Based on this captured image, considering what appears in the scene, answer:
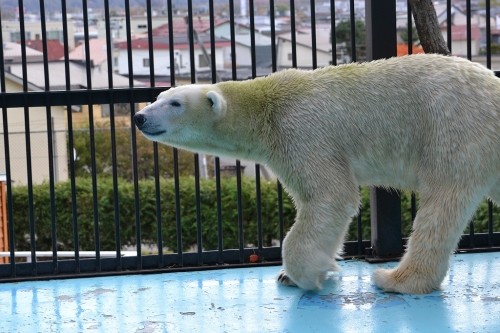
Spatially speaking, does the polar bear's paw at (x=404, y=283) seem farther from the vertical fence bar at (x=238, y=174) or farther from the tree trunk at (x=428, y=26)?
the tree trunk at (x=428, y=26)

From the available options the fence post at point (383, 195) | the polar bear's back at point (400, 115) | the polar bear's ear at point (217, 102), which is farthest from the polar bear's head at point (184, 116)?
the fence post at point (383, 195)

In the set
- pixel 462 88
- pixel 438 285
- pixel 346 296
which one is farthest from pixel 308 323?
pixel 462 88

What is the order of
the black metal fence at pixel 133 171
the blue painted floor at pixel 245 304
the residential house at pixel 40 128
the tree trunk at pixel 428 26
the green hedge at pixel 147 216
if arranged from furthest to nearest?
the residential house at pixel 40 128 < the green hedge at pixel 147 216 < the black metal fence at pixel 133 171 < the tree trunk at pixel 428 26 < the blue painted floor at pixel 245 304

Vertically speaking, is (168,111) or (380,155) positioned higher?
(168,111)

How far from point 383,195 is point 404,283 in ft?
3.29

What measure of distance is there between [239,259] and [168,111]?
1325 millimetres

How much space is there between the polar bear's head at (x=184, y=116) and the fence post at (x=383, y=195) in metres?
1.19

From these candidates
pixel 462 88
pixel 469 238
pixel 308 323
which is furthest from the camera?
pixel 469 238

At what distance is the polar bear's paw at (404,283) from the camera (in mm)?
4242

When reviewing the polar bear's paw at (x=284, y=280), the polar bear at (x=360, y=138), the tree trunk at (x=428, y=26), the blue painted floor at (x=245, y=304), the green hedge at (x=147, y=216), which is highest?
the tree trunk at (x=428, y=26)

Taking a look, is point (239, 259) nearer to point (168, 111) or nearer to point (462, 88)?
point (168, 111)

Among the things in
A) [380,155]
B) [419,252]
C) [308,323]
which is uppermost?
[380,155]

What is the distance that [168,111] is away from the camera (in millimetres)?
4371

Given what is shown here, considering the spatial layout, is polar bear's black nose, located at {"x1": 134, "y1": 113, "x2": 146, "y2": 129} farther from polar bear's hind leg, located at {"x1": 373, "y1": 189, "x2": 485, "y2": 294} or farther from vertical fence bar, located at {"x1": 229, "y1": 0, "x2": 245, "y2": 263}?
polar bear's hind leg, located at {"x1": 373, "y1": 189, "x2": 485, "y2": 294}
